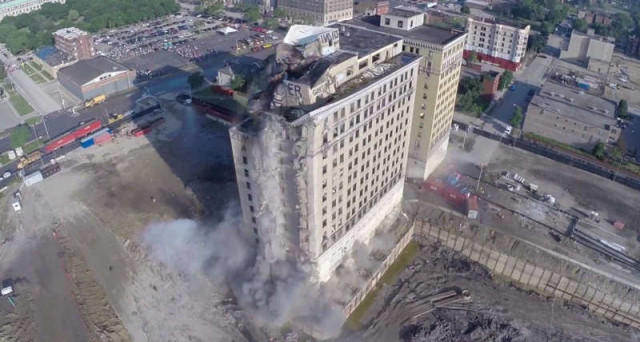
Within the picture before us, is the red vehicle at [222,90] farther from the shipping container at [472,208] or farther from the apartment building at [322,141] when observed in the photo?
the shipping container at [472,208]

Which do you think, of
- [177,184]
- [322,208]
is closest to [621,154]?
[322,208]

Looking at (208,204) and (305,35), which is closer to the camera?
(305,35)

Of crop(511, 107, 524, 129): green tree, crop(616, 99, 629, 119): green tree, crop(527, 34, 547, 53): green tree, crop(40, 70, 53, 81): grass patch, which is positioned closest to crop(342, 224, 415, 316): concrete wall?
crop(511, 107, 524, 129): green tree

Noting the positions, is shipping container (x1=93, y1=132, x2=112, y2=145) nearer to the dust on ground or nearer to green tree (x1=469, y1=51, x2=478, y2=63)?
the dust on ground

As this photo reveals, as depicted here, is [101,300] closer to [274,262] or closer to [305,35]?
[274,262]

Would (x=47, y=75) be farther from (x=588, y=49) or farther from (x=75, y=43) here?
(x=588, y=49)

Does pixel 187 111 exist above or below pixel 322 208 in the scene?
below
